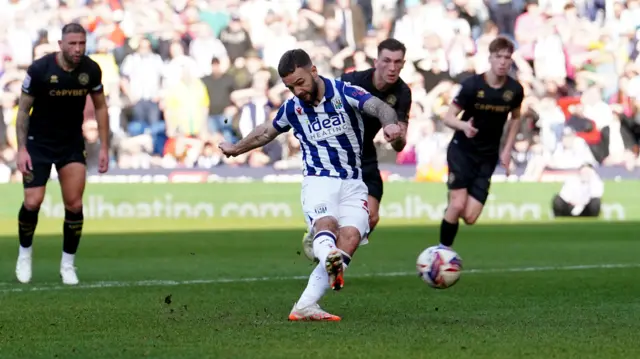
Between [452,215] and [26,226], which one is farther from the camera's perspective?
[452,215]

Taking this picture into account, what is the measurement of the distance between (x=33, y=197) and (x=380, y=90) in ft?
10.4

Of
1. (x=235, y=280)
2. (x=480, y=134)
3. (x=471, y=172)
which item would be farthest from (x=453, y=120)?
(x=235, y=280)

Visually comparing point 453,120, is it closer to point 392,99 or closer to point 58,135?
point 392,99

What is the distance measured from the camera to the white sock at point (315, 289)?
27.0ft

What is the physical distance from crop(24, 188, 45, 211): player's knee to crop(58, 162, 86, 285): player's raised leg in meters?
0.20

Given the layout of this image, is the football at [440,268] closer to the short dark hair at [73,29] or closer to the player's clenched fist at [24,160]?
the short dark hair at [73,29]

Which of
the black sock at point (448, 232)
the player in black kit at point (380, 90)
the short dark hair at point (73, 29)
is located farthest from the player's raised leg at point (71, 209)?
the black sock at point (448, 232)

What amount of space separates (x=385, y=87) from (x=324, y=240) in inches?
135

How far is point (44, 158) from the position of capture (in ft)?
37.9

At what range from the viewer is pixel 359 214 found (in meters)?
8.55

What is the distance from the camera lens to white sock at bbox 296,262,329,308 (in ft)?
27.0

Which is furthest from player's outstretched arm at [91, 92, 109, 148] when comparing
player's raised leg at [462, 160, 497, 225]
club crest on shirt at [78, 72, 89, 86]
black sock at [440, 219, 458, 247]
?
player's raised leg at [462, 160, 497, 225]

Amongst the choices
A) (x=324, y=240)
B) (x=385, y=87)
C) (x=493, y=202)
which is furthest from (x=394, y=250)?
(x=324, y=240)

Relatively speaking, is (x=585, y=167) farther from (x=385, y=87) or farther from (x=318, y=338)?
(x=318, y=338)
